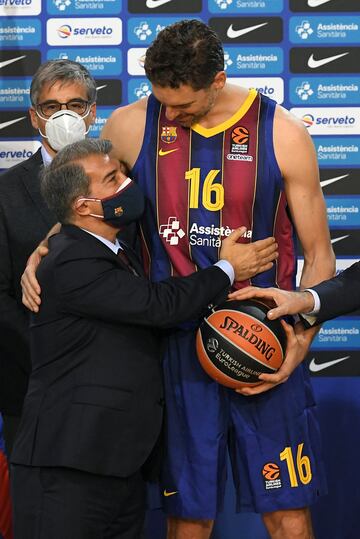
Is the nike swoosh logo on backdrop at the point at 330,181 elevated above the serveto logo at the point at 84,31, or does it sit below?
below

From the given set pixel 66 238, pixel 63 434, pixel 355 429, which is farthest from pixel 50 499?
pixel 355 429

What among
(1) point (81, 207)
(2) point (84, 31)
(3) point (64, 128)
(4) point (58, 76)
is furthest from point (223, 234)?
(2) point (84, 31)

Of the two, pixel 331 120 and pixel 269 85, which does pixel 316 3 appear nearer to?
pixel 269 85

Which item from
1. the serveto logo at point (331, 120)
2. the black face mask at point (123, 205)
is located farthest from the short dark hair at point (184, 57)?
the serveto logo at point (331, 120)

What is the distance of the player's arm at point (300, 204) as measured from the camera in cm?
303

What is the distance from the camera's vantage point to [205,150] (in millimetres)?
3080

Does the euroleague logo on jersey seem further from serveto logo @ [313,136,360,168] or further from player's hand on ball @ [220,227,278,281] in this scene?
serveto logo @ [313,136,360,168]

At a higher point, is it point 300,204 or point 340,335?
point 300,204

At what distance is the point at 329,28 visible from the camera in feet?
13.4

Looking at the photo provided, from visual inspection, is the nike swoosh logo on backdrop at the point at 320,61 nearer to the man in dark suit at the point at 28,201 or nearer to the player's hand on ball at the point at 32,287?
the man in dark suit at the point at 28,201

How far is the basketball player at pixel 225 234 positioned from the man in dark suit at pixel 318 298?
9cm

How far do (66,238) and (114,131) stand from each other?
527mm

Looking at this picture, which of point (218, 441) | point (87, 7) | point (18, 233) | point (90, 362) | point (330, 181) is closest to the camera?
point (90, 362)

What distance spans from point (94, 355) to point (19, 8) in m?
1.93
